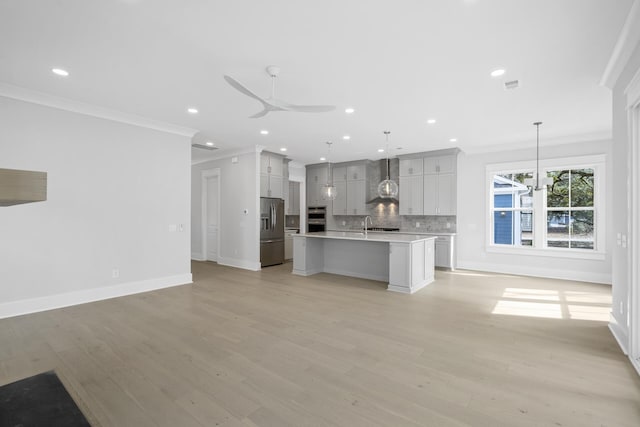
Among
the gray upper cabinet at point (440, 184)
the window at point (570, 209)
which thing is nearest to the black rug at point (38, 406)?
the gray upper cabinet at point (440, 184)

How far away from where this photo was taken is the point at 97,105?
4375 mm

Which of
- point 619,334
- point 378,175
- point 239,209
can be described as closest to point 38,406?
point 619,334

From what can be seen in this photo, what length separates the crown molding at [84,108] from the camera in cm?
381

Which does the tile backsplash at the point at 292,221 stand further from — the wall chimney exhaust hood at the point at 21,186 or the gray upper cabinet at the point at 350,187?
the wall chimney exhaust hood at the point at 21,186

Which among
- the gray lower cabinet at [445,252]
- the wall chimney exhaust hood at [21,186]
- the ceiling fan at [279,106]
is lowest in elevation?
the gray lower cabinet at [445,252]

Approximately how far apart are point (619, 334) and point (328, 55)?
408 cm

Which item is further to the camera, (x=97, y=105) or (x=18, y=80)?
(x=97, y=105)

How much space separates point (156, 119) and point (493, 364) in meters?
5.56

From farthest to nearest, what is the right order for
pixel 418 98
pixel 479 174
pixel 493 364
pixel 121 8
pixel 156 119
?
pixel 479 174, pixel 156 119, pixel 418 98, pixel 493 364, pixel 121 8

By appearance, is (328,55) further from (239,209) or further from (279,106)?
(239,209)

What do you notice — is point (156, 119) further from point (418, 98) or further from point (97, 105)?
point (418, 98)

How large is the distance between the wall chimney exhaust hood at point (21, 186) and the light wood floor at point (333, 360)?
1981mm

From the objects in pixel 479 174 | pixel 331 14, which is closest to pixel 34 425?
pixel 331 14

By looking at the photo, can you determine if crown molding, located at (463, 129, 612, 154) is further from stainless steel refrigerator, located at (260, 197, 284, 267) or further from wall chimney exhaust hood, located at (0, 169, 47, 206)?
wall chimney exhaust hood, located at (0, 169, 47, 206)
